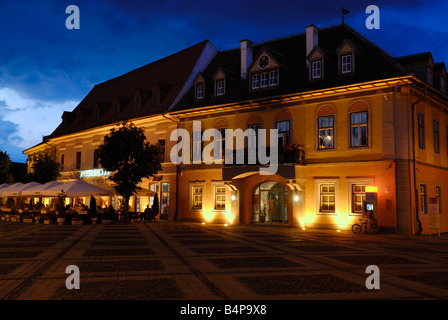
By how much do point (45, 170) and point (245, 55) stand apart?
22279 millimetres

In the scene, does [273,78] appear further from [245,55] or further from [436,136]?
[436,136]

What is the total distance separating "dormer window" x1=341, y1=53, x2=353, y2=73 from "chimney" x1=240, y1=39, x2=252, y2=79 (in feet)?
26.9

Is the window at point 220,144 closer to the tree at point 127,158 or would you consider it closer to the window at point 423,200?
the tree at point 127,158

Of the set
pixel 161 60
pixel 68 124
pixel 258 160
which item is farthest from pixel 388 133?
pixel 68 124

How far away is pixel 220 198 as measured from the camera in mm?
31297

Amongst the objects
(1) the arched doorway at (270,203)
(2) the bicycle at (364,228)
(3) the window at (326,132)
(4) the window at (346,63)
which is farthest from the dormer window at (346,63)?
(2) the bicycle at (364,228)

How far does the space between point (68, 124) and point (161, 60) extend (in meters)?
12.6

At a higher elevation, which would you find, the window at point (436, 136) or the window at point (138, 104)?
the window at point (138, 104)

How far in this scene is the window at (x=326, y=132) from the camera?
26062 millimetres

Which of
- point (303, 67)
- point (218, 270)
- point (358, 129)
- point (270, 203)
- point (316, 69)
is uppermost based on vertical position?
point (303, 67)

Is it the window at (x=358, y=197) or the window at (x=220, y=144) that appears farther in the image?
the window at (x=220, y=144)

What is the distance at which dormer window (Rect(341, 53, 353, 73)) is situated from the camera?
25859 mm

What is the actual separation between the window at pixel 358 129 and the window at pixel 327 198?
2.71 meters

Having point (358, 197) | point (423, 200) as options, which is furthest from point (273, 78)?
point (423, 200)
